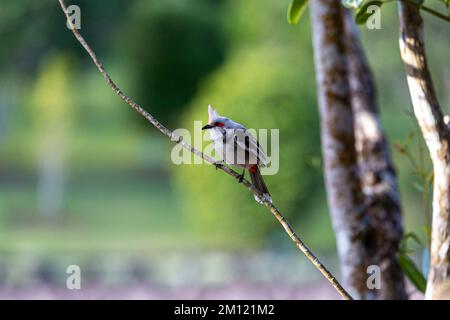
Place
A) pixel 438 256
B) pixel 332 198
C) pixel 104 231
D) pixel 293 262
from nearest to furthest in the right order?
pixel 438 256
pixel 332 198
pixel 293 262
pixel 104 231

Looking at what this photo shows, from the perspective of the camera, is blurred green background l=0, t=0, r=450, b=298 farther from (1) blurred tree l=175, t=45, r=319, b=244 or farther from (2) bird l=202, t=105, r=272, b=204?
(2) bird l=202, t=105, r=272, b=204

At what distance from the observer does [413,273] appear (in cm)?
172

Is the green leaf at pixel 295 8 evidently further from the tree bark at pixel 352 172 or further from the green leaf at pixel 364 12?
the tree bark at pixel 352 172

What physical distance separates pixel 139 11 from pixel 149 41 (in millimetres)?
563

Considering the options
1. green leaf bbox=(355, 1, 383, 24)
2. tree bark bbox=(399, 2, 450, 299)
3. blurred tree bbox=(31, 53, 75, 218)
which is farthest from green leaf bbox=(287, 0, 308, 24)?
blurred tree bbox=(31, 53, 75, 218)

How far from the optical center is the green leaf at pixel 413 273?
67.5 inches

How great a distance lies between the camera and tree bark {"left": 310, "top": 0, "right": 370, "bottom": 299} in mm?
1826

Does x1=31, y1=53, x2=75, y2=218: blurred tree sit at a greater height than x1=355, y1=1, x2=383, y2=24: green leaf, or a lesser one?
greater

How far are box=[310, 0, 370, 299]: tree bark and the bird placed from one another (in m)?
0.47

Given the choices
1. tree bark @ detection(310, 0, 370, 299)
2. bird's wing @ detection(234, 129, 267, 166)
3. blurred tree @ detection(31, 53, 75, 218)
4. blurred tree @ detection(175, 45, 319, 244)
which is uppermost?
blurred tree @ detection(31, 53, 75, 218)

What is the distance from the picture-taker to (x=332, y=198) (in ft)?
6.08

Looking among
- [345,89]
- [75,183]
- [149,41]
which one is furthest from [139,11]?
[345,89]

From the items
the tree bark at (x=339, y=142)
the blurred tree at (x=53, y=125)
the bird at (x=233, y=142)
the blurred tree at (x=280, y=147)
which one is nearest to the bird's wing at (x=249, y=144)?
the bird at (x=233, y=142)
